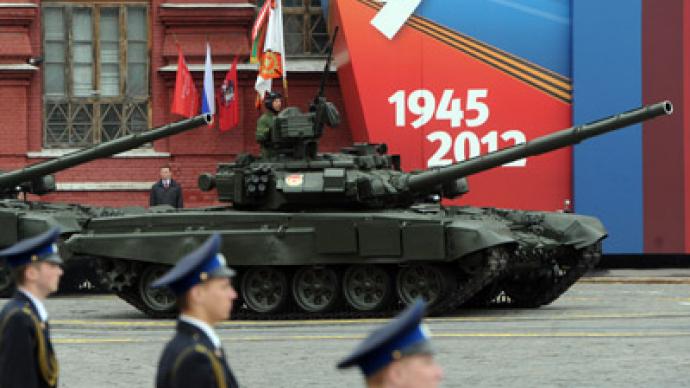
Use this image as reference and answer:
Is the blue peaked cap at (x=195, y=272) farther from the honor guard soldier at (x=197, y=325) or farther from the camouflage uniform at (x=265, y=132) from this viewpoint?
the camouflage uniform at (x=265, y=132)

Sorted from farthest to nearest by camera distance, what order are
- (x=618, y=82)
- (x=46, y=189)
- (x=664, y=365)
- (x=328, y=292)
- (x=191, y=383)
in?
1. (x=618, y=82)
2. (x=46, y=189)
3. (x=328, y=292)
4. (x=664, y=365)
5. (x=191, y=383)

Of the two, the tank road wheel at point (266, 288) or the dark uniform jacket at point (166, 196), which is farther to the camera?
the dark uniform jacket at point (166, 196)

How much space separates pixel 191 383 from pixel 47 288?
64.4 inches

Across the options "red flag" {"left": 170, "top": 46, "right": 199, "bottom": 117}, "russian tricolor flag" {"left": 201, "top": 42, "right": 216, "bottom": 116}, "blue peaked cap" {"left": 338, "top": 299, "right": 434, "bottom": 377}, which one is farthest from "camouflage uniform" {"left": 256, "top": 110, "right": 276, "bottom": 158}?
"blue peaked cap" {"left": 338, "top": 299, "right": 434, "bottom": 377}

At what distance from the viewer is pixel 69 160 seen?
2303 cm

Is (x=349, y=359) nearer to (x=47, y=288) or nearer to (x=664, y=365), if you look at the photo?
(x=47, y=288)

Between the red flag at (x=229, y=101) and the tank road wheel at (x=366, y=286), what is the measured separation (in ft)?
33.1

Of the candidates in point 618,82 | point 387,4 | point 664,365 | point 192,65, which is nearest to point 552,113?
point 618,82

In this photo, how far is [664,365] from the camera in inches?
536

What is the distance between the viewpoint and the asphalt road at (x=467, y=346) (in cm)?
1305

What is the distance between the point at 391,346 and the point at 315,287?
47.9 feet

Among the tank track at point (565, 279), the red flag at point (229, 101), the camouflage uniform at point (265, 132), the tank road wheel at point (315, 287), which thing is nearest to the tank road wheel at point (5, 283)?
the camouflage uniform at point (265, 132)

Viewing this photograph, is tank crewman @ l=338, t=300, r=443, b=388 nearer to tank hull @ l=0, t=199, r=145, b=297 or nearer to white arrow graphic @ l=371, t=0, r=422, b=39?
tank hull @ l=0, t=199, r=145, b=297

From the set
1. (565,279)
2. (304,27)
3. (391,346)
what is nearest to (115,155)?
(304,27)
